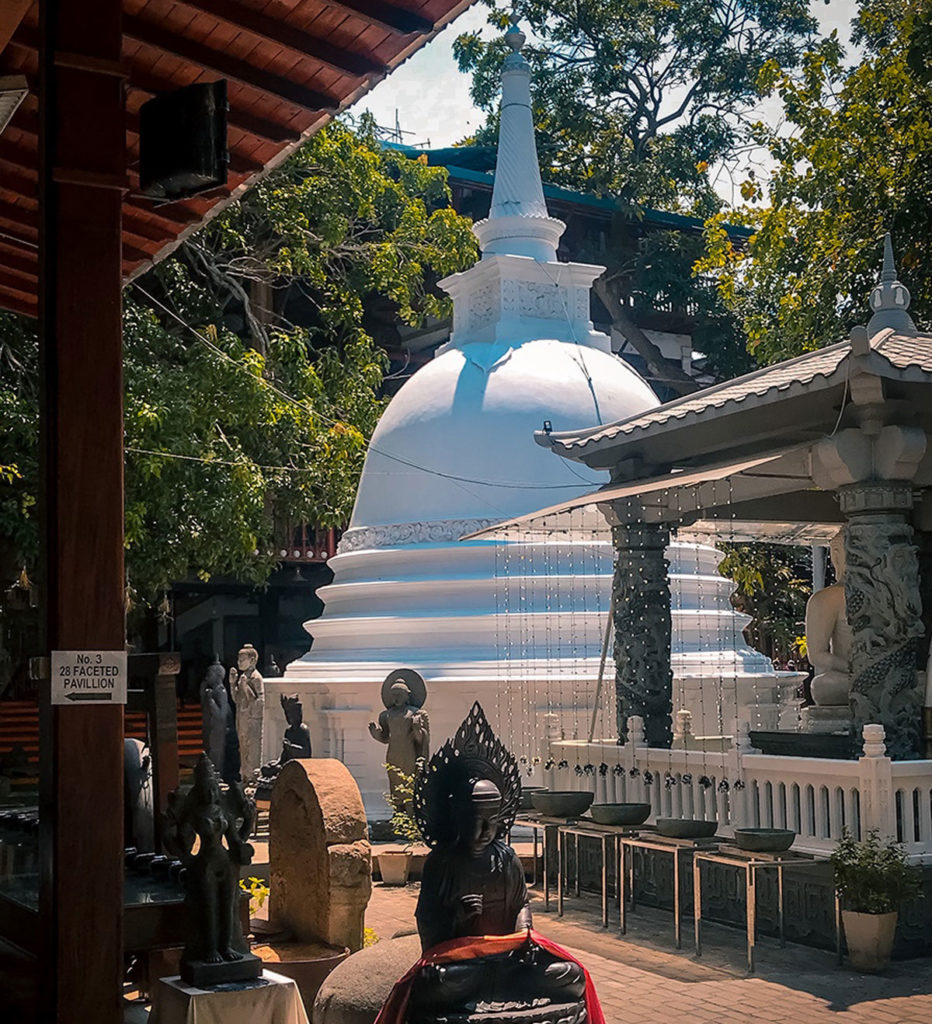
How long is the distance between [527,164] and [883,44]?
5479 millimetres

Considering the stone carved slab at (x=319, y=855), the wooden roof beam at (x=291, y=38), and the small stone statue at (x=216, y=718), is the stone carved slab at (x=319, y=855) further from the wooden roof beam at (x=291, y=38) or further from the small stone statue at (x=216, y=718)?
the small stone statue at (x=216, y=718)

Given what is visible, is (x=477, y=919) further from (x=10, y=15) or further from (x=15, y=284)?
(x=15, y=284)

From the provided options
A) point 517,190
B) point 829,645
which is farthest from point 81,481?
point 517,190

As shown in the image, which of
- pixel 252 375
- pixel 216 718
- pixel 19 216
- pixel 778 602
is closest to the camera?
pixel 19 216

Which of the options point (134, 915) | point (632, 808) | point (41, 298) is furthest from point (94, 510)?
point (632, 808)

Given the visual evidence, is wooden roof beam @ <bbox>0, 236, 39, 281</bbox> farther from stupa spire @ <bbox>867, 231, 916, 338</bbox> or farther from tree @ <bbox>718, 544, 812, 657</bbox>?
tree @ <bbox>718, 544, 812, 657</bbox>

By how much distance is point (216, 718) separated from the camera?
14.6 metres

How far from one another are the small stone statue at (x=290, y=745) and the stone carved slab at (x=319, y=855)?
7129mm

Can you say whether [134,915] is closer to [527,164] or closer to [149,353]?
[149,353]

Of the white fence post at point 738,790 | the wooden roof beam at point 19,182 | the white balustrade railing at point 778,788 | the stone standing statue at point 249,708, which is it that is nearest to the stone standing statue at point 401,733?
the white balustrade railing at point 778,788

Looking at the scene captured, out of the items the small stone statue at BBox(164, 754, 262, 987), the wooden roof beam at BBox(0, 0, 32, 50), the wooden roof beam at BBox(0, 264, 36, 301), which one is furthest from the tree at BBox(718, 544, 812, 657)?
the wooden roof beam at BBox(0, 0, 32, 50)

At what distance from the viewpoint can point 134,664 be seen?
6.67 m

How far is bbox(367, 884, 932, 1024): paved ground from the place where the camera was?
7.48 meters

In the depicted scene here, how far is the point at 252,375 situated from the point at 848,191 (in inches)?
309
